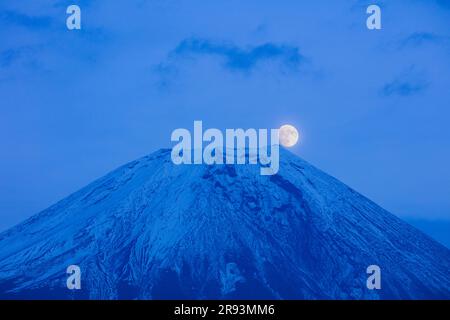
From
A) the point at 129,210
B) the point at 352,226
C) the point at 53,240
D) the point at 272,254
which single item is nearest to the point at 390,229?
the point at 352,226

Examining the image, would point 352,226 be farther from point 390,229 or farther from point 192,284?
point 192,284

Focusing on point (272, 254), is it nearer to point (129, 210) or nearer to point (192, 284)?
point (192, 284)

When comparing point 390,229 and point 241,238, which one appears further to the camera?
point 390,229
